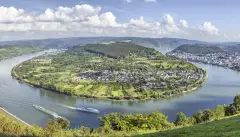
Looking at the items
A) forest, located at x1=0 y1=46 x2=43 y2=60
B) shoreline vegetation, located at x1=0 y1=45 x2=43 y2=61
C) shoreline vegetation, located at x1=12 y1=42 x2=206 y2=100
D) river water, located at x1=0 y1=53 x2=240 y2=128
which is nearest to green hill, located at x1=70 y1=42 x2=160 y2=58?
shoreline vegetation, located at x1=12 y1=42 x2=206 y2=100

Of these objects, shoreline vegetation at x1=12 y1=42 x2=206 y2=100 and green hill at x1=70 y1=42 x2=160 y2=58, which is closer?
shoreline vegetation at x1=12 y1=42 x2=206 y2=100

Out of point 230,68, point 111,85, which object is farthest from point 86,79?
point 230,68

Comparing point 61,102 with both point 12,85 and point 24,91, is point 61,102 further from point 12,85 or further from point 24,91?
→ point 12,85

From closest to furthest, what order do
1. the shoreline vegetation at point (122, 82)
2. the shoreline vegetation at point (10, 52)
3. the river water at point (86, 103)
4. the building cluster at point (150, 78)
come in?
the river water at point (86, 103) < the shoreline vegetation at point (122, 82) < the building cluster at point (150, 78) < the shoreline vegetation at point (10, 52)

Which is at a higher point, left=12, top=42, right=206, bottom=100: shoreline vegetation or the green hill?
the green hill

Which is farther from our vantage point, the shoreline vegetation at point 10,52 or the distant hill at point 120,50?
the shoreline vegetation at point 10,52

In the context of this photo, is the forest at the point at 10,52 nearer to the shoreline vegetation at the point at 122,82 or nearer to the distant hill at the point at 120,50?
the distant hill at the point at 120,50

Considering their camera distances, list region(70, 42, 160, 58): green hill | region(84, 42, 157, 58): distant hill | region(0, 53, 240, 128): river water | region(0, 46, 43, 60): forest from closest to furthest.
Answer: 1. region(0, 53, 240, 128): river water
2. region(70, 42, 160, 58): green hill
3. region(84, 42, 157, 58): distant hill
4. region(0, 46, 43, 60): forest

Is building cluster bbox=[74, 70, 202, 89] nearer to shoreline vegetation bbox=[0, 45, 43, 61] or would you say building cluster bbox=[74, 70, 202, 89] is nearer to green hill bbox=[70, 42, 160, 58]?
green hill bbox=[70, 42, 160, 58]

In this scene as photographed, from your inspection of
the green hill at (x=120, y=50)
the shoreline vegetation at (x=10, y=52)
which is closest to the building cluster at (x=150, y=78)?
the green hill at (x=120, y=50)

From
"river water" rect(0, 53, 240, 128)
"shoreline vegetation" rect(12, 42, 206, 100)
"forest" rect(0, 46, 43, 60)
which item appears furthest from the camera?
"forest" rect(0, 46, 43, 60)
